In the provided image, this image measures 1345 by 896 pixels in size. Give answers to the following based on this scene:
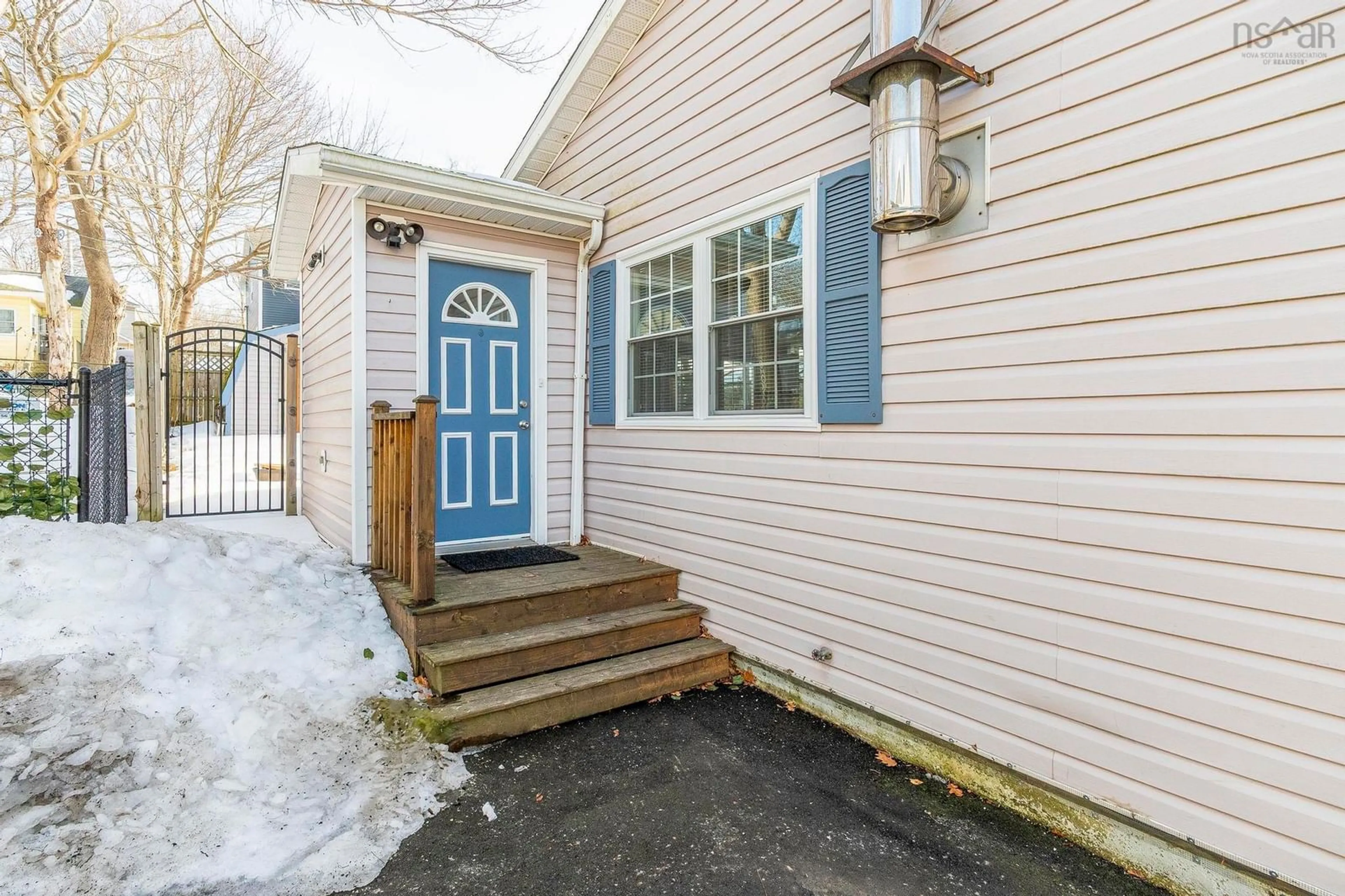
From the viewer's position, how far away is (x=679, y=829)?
2354 millimetres

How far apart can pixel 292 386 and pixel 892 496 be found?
564 cm

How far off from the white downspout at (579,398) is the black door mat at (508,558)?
37cm

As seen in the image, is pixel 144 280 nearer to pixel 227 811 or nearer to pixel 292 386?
pixel 292 386

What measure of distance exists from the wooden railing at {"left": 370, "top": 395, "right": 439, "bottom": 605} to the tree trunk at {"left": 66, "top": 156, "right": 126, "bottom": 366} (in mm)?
10525

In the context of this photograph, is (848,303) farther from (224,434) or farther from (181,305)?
(181,305)

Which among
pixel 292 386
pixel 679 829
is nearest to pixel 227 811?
pixel 679 829

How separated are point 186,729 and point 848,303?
3335 millimetres

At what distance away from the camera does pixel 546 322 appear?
479 centimetres

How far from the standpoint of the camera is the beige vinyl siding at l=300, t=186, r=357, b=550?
429 cm

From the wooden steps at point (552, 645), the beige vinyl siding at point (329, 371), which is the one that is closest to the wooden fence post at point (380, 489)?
the beige vinyl siding at point (329, 371)

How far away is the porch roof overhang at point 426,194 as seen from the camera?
3732 millimetres

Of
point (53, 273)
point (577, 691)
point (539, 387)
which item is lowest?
point (577, 691)

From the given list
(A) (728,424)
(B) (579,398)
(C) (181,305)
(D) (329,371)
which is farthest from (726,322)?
(C) (181,305)

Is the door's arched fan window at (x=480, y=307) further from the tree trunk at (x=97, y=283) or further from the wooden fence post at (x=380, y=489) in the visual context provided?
the tree trunk at (x=97, y=283)
